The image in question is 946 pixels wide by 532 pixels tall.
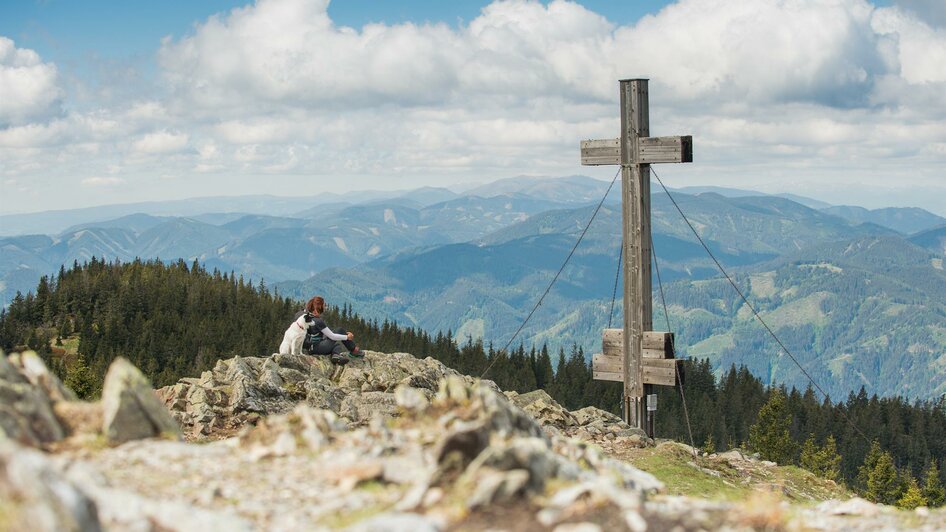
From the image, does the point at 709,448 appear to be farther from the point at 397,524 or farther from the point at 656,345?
the point at 397,524

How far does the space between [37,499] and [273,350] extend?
107549 millimetres

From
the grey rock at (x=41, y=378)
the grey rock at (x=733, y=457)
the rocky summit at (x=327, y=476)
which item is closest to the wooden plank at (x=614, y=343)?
the grey rock at (x=733, y=457)

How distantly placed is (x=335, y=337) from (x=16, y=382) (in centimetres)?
1430

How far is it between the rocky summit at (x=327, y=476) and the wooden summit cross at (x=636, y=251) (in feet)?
35.1

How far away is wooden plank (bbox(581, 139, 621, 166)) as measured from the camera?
72.5 ft

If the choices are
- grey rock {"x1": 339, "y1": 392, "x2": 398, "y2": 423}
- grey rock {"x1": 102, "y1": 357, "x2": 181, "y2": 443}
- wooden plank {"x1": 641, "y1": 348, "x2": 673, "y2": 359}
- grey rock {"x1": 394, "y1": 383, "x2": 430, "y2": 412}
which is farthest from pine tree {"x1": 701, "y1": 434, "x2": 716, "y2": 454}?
grey rock {"x1": 102, "y1": 357, "x2": 181, "y2": 443}

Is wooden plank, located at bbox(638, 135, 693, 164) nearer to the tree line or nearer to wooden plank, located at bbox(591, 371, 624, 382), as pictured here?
wooden plank, located at bbox(591, 371, 624, 382)

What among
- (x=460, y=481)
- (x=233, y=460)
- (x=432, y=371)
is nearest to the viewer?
(x=460, y=481)

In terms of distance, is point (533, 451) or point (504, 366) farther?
point (504, 366)

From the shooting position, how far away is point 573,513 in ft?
27.9

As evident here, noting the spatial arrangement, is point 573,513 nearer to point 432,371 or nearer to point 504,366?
point 432,371

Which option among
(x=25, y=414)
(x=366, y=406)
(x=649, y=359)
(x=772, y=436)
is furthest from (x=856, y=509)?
(x=772, y=436)

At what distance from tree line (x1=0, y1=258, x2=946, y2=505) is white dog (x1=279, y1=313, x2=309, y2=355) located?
279 ft

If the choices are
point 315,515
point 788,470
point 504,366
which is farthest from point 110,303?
point 315,515
